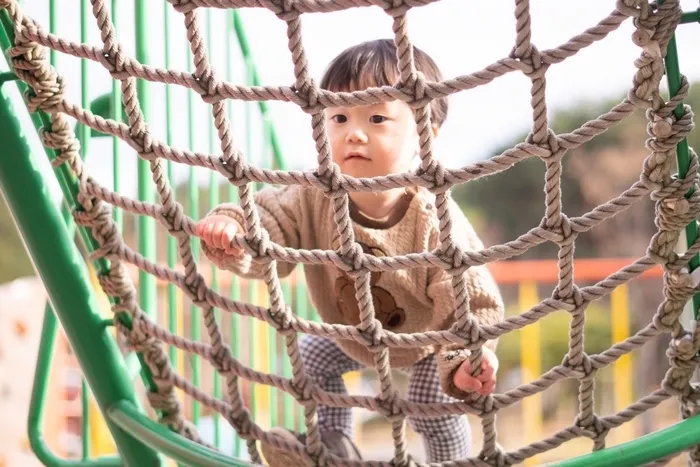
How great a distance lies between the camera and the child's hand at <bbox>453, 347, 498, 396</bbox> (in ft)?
2.73

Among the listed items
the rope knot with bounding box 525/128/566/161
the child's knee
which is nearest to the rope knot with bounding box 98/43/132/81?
the rope knot with bounding box 525/128/566/161

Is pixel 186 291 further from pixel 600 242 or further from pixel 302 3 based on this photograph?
pixel 600 242

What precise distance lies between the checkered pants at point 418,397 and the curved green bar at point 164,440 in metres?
0.29

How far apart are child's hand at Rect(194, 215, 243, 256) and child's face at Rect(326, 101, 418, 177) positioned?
0.20m

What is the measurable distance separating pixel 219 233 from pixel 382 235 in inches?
10.3

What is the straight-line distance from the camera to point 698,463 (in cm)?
82

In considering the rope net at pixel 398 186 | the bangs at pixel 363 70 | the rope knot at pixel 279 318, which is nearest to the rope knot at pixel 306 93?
the rope net at pixel 398 186

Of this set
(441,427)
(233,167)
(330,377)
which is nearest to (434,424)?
(441,427)

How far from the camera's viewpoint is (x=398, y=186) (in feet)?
2.40

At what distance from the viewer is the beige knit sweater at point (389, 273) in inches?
40.1

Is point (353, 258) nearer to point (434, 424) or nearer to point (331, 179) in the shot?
point (331, 179)

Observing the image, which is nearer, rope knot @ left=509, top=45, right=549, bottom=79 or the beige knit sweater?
rope knot @ left=509, top=45, right=549, bottom=79

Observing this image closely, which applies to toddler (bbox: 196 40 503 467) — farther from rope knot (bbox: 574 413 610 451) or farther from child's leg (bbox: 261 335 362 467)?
rope knot (bbox: 574 413 610 451)

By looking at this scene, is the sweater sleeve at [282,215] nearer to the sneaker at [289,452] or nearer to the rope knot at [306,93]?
the sneaker at [289,452]
